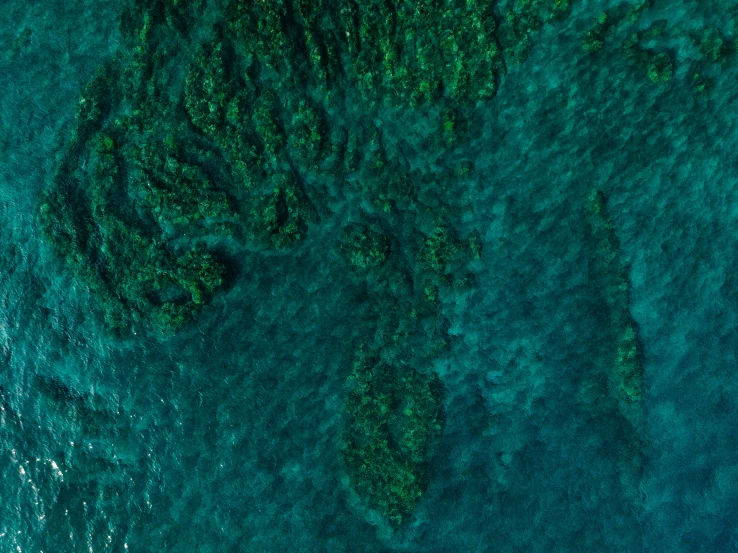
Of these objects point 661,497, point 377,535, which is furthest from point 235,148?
point 661,497

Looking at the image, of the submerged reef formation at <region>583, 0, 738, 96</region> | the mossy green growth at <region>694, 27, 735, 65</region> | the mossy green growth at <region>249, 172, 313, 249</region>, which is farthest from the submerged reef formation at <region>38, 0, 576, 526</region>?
the mossy green growth at <region>694, 27, 735, 65</region>

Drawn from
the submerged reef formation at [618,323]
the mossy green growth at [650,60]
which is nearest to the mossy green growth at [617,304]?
the submerged reef formation at [618,323]

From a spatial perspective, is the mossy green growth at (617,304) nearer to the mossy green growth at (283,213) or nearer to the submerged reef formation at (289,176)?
the submerged reef formation at (289,176)

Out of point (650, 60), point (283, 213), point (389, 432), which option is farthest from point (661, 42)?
point (389, 432)

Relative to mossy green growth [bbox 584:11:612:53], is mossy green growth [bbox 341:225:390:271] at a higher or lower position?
lower

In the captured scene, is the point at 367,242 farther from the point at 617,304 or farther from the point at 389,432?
the point at 617,304

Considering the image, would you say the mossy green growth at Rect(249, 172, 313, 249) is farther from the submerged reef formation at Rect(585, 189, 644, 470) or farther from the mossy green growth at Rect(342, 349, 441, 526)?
the submerged reef formation at Rect(585, 189, 644, 470)

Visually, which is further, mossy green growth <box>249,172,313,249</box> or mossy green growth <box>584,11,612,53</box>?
mossy green growth <box>249,172,313,249</box>
